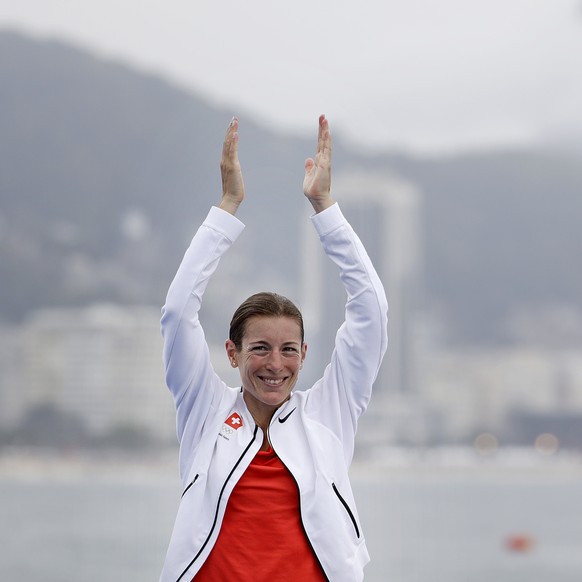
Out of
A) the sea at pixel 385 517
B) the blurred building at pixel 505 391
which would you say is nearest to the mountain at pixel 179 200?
the blurred building at pixel 505 391

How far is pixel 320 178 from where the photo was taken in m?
2.16

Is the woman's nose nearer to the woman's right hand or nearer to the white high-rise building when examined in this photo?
the woman's right hand

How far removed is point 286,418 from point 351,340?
→ 0.59ft

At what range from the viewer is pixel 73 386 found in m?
91.4

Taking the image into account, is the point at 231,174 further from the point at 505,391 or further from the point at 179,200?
the point at 179,200

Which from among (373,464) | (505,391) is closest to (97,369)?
(373,464)

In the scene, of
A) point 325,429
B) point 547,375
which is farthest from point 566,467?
point 325,429

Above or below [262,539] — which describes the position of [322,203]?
above

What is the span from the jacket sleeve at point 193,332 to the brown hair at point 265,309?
7cm

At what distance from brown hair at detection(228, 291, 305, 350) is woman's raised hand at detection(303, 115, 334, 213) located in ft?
0.67

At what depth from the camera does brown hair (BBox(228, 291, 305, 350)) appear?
2.02 meters

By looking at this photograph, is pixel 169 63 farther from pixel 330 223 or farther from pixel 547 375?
pixel 330 223

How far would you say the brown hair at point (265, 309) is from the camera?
202 cm

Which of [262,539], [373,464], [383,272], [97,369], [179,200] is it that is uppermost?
[179,200]
